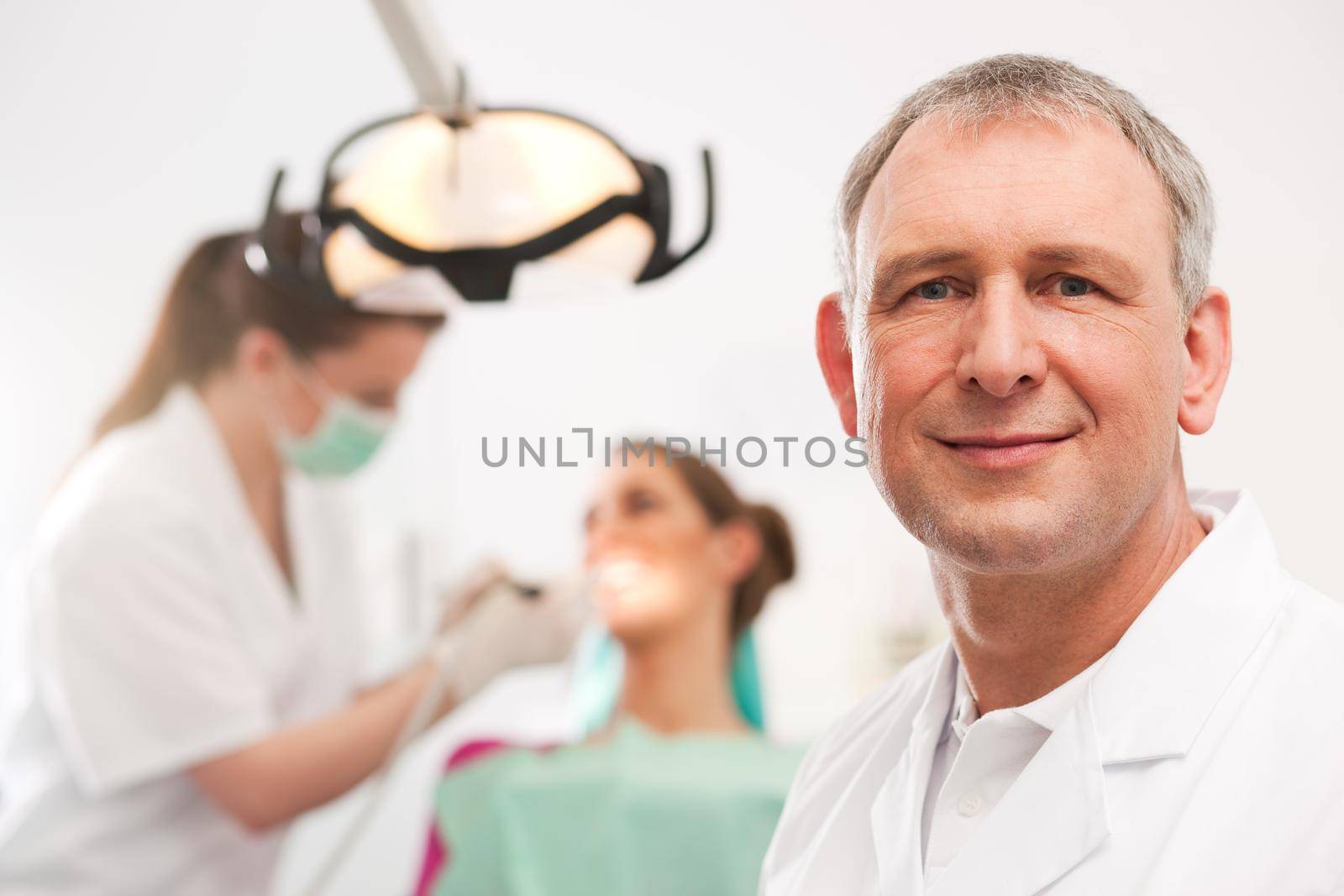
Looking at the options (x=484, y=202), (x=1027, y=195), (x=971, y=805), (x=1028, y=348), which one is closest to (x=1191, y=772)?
(x=971, y=805)

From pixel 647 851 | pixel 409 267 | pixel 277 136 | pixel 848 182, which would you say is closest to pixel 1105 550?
pixel 848 182

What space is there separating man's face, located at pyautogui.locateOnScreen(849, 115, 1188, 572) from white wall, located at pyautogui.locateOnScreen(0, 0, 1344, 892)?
147 centimetres

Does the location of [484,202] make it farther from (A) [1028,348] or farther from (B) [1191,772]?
(B) [1191,772]

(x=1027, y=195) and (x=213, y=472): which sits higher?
(x=1027, y=195)

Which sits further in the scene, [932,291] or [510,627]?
[510,627]

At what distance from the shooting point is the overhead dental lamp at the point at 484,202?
1135 mm

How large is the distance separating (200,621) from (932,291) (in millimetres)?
1325

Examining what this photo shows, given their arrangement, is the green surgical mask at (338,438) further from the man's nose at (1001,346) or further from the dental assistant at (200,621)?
the man's nose at (1001,346)

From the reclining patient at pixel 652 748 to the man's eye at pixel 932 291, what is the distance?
47.7 inches

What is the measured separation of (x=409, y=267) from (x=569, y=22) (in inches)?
57.3

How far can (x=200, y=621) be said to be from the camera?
1.69 m

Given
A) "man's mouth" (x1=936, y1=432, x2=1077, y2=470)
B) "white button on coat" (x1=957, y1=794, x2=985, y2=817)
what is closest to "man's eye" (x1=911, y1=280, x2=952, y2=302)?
"man's mouth" (x1=936, y1=432, x2=1077, y2=470)

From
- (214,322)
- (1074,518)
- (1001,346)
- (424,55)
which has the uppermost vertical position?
(424,55)

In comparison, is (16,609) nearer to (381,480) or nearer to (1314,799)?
(381,480)
